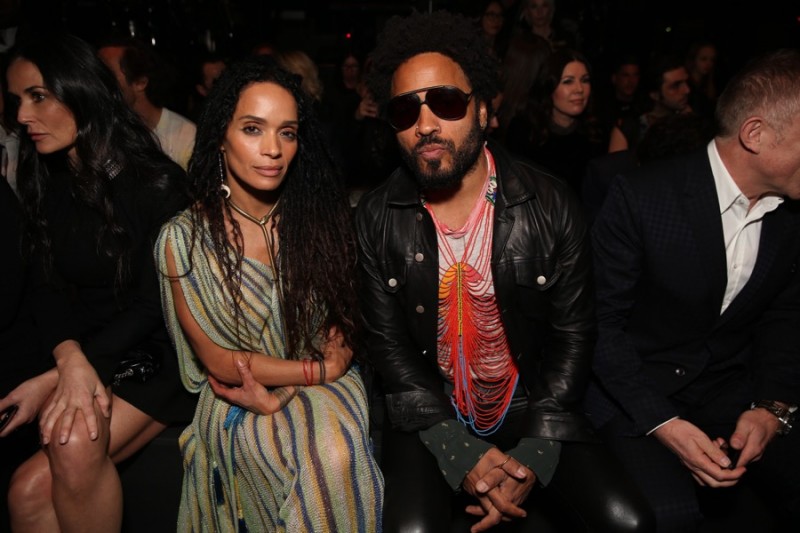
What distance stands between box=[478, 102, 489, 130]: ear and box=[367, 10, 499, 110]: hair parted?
0.02m

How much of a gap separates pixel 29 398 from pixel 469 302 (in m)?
1.50

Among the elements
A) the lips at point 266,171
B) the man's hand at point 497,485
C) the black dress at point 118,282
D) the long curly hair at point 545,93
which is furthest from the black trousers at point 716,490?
the long curly hair at point 545,93

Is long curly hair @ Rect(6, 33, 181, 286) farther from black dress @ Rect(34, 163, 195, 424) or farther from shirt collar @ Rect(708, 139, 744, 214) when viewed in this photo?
shirt collar @ Rect(708, 139, 744, 214)

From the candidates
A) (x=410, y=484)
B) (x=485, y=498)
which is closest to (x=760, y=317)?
(x=485, y=498)

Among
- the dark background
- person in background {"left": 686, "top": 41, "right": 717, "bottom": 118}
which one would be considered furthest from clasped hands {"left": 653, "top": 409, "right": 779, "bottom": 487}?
the dark background

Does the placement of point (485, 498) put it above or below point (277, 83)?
below

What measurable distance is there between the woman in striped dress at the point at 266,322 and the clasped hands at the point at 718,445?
96 centimetres

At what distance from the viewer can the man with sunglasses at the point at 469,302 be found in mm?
2037

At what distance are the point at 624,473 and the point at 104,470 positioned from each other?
1615 millimetres

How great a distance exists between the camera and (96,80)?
2422 millimetres

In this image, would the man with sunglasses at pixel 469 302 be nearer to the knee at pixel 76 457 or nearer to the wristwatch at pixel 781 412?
the wristwatch at pixel 781 412

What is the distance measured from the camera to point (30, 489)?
202 centimetres

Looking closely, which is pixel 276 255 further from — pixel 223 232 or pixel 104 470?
pixel 104 470

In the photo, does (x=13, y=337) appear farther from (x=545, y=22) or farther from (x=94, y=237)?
(x=545, y=22)
